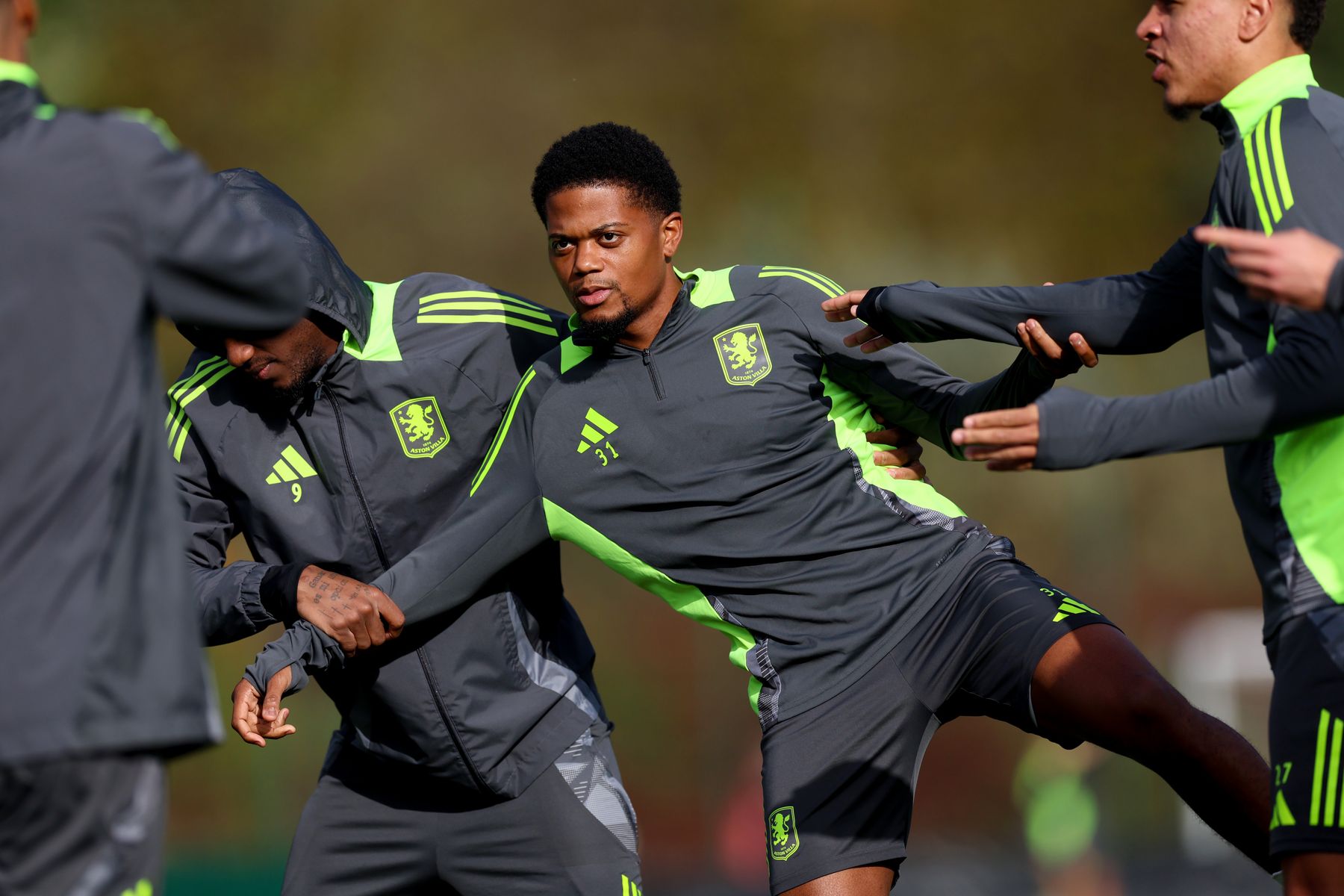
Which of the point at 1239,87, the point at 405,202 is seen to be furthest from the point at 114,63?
the point at 1239,87

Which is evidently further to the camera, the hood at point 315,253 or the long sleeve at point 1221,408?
the hood at point 315,253

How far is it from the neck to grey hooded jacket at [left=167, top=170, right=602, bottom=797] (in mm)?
522

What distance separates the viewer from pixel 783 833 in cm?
422

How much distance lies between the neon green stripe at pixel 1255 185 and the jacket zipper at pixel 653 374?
181cm

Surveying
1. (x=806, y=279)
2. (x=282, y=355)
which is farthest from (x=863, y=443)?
(x=282, y=355)

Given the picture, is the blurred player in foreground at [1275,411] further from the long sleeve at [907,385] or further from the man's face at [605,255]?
the man's face at [605,255]

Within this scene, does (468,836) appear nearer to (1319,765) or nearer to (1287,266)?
(1319,765)

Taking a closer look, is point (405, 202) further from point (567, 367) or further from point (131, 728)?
point (131, 728)

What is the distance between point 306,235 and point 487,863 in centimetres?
202

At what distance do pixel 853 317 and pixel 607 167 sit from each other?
2.93ft

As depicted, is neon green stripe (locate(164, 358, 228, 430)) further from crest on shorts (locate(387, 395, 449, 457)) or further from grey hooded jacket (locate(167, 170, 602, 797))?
crest on shorts (locate(387, 395, 449, 457))

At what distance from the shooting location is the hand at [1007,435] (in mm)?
3096

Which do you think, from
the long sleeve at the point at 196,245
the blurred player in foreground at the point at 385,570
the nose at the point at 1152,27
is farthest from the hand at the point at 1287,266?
the blurred player in foreground at the point at 385,570

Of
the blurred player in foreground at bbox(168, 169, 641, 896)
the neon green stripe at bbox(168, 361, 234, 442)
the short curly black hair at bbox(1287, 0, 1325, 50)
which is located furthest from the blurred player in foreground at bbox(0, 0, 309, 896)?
the short curly black hair at bbox(1287, 0, 1325, 50)
